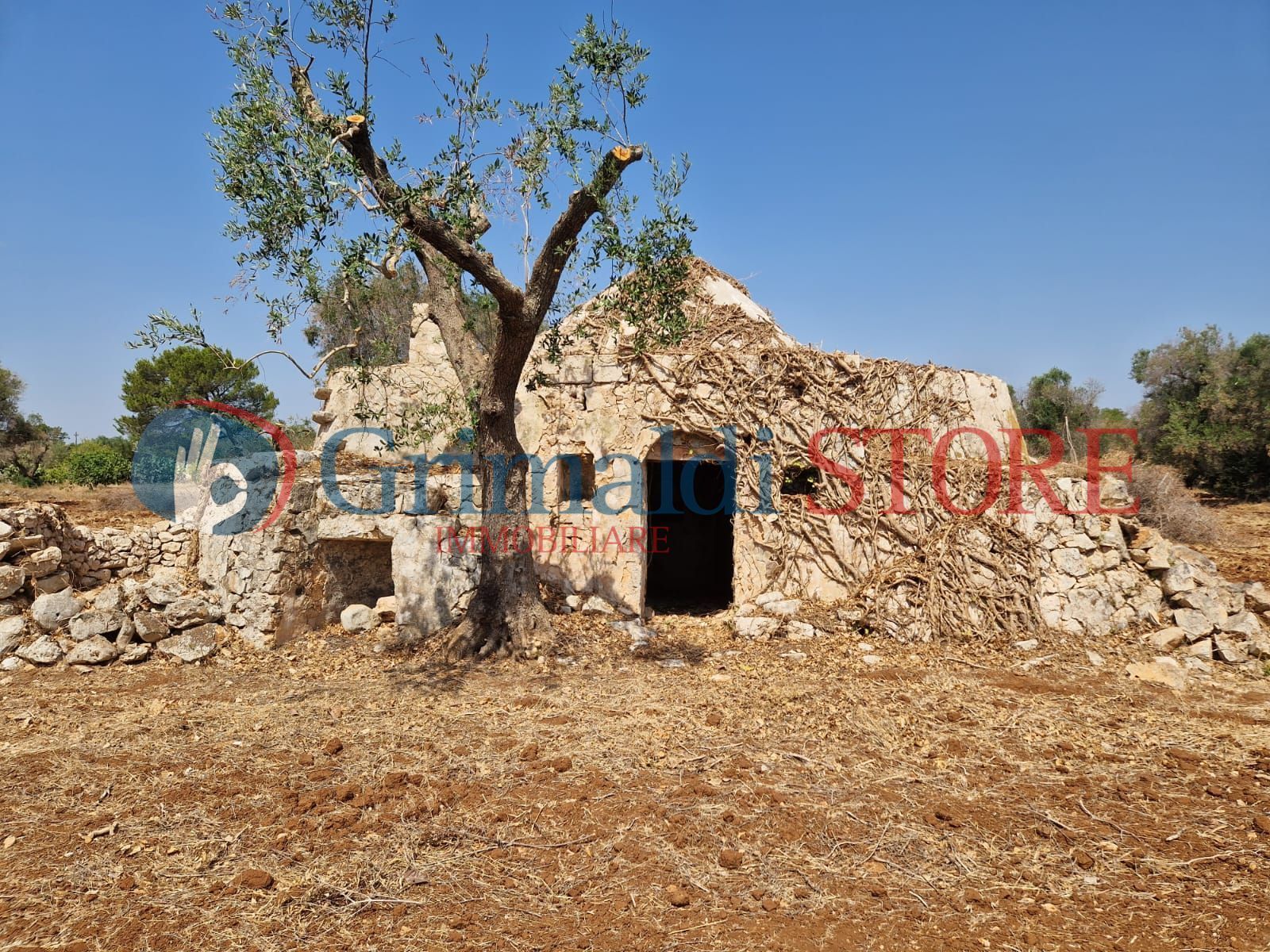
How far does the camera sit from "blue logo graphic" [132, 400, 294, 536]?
305 inches

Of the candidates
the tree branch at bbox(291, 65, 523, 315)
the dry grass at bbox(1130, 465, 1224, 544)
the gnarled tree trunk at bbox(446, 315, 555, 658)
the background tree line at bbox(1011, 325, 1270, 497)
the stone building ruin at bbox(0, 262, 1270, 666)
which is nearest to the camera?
the tree branch at bbox(291, 65, 523, 315)

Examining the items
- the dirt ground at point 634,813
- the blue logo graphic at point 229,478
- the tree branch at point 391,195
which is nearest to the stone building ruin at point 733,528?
the blue logo graphic at point 229,478

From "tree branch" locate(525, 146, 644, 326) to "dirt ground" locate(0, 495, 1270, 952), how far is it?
3.62 metres

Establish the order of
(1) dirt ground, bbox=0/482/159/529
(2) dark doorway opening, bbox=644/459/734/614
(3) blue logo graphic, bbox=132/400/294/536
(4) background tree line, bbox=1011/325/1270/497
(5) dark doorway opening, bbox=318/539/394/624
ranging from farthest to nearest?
(4) background tree line, bbox=1011/325/1270/497, (2) dark doorway opening, bbox=644/459/734/614, (1) dirt ground, bbox=0/482/159/529, (5) dark doorway opening, bbox=318/539/394/624, (3) blue logo graphic, bbox=132/400/294/536

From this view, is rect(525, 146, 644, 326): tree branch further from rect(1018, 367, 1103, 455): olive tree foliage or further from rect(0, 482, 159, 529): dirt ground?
rect(1018, 367, 1103, 455): olive tree foliage

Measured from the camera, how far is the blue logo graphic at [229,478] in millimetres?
7738

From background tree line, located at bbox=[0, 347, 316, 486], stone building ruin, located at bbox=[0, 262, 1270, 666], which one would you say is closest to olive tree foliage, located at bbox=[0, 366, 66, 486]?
background tree line, located at bbox=[0, 347, 316, 486]

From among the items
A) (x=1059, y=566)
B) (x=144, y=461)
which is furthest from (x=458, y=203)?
(x=144, y=461)

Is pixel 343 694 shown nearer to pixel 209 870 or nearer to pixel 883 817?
pixel 209 870

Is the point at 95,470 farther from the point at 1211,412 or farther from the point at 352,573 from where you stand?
the point at 1211,412

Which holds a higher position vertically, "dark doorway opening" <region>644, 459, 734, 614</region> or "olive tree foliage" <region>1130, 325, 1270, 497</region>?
"olive tree foliage" <region>1130, 325, 1270, 497</region>

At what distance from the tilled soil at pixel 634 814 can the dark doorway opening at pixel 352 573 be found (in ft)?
5.86

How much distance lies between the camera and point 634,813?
3.97 metres

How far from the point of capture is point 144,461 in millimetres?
18453
